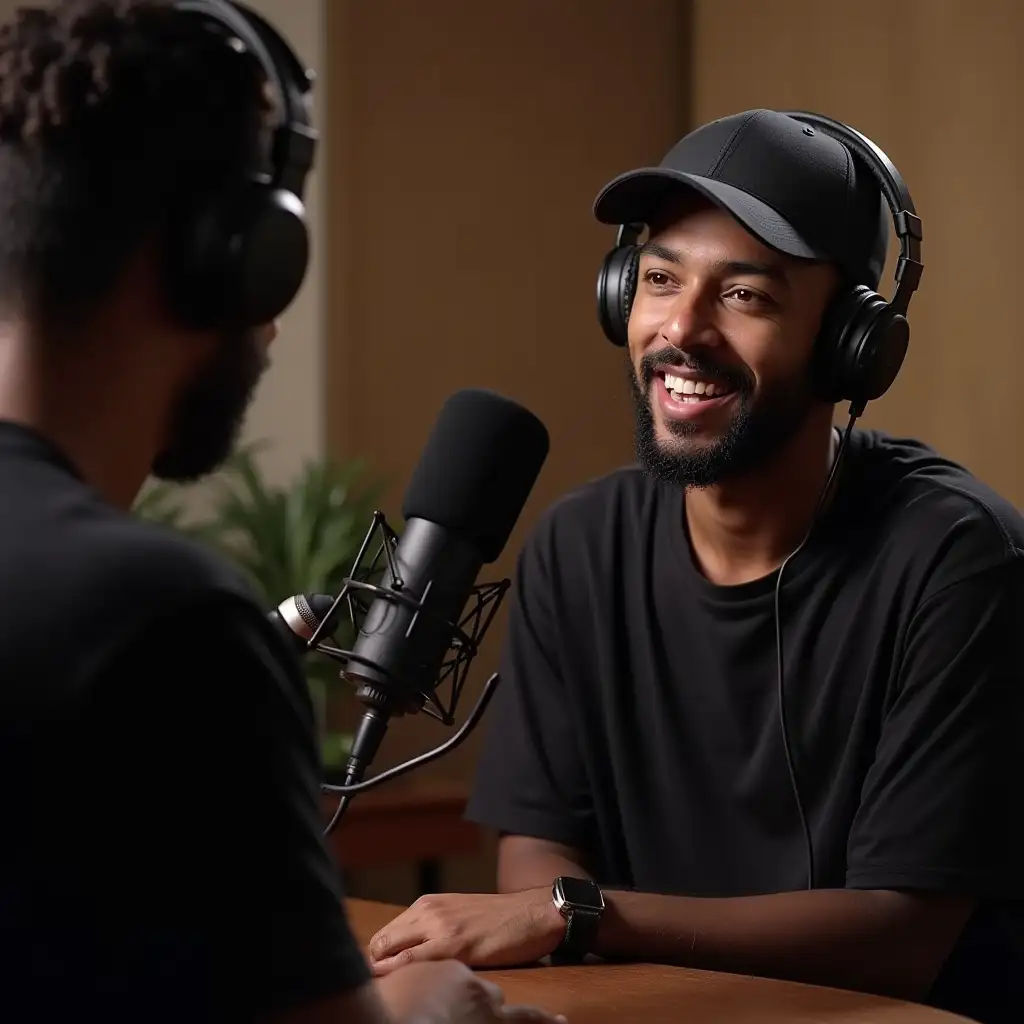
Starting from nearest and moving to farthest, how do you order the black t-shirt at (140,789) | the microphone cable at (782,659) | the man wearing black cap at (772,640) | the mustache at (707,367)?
1. the black t-shirt at (140,789)
2. the man wearing black cap at (772,640)
3. the microphone cable at (782,659)
4. the mustache at (707,367)

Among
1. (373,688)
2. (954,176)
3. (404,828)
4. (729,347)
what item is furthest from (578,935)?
(954,176)

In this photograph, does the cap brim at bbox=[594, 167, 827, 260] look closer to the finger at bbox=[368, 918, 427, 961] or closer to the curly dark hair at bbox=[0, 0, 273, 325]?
the finger at bbox=[368, 918, 427, 961]

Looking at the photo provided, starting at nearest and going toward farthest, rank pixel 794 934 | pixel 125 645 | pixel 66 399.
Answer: pixel 125 645
pixel 66 399
pixel 794 934

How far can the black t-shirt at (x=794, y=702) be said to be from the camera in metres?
1.55

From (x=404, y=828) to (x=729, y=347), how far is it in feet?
5.92

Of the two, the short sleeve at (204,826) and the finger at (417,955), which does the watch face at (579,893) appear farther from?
the short sleeve at (204,826)

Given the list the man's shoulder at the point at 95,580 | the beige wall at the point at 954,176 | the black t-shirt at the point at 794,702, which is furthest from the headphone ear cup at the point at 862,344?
the beige wall at the point at 954,176

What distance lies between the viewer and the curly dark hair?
84cm

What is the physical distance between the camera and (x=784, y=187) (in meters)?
1.75

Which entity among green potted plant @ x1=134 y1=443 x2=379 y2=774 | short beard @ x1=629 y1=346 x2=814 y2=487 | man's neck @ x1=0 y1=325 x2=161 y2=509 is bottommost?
green potted plant @ x1=134 y1=443 x2=379 y2=774

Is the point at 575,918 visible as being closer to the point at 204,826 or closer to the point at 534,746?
the point at 534,746

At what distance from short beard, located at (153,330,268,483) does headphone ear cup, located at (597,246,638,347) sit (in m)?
0.96

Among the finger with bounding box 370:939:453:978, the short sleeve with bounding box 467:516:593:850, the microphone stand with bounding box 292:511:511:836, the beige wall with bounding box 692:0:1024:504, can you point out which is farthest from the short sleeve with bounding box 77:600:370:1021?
the beige wall with bounding box 692:0:1024:504

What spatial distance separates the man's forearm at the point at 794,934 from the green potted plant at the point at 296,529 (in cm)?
175
